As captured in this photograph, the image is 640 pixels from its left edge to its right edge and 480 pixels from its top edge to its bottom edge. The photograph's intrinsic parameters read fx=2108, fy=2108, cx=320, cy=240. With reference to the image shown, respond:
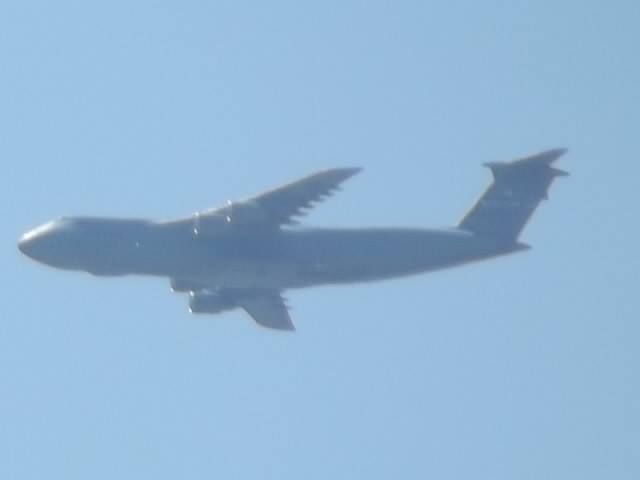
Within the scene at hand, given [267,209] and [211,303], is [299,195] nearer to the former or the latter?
[267,209]

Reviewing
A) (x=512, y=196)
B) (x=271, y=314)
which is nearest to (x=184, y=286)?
(x=271, y=314)

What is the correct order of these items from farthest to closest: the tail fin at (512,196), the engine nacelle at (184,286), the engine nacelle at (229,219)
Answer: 1. the tail fin at (512,196)
2. the engine nacelle at (184,286)
3. the engine nacelle at (229,219)

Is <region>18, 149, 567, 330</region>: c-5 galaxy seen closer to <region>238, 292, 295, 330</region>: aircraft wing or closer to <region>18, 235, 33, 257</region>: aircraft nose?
<region>18, 235, 33, 257</region>: aircraft nose

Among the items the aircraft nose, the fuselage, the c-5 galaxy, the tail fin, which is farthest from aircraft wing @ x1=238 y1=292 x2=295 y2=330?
the aircraft nose

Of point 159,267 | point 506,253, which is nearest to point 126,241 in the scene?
point 159,267

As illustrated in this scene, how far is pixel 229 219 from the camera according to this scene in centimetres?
3709

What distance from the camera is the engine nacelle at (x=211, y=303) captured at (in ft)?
130

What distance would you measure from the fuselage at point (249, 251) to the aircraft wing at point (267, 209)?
0.17m

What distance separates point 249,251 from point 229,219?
70 cm

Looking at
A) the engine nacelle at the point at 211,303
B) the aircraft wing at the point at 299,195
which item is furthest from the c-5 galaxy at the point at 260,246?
the engine nacelle at the point at 211,303

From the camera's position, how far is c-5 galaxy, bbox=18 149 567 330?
36.7 meters

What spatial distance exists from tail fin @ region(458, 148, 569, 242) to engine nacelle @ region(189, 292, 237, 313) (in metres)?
4.71

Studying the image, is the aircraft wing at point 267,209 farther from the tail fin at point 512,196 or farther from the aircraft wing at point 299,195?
the tail fin at point 512,196

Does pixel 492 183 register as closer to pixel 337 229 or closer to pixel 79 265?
pixel 337 229
